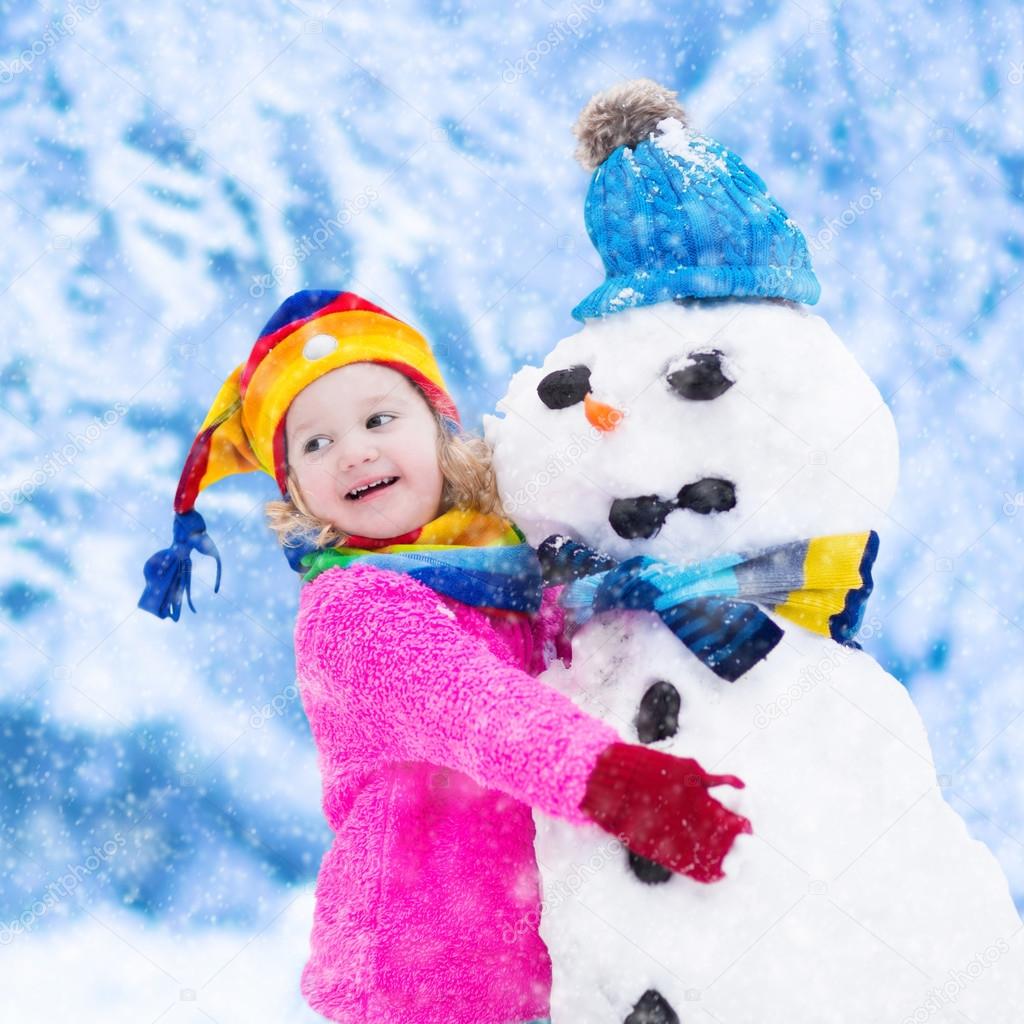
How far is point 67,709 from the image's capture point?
209cm

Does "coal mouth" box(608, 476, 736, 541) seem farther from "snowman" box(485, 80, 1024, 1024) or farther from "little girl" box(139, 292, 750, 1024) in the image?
"little girl" box(139, 292, 750, 1024)

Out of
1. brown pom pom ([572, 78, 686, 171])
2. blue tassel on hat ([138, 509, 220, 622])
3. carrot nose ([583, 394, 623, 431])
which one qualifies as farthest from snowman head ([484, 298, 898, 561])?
blue tassel on hat ([138, 509, 220, 622])

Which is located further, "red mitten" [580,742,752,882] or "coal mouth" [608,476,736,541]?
"coal mouth" [608,476,736,541]

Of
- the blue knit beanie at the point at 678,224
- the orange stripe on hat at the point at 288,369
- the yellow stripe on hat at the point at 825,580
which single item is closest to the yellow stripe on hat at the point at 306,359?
the orange stripe on hat at the point at 288,369

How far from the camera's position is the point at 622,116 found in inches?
45.0

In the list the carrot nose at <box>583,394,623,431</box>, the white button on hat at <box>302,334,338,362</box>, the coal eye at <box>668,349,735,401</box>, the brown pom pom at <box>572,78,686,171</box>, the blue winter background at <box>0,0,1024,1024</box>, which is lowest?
the blue winter background at <box>0,0,1024,1024</box>

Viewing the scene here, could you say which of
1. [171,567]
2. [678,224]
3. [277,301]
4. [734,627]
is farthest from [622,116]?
[277,301]

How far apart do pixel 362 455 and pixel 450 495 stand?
0.10 metres

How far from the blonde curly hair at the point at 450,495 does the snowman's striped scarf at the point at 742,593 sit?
0.60ft

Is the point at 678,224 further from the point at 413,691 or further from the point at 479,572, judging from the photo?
the point at 413,691

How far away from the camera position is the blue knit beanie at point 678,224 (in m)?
1.04

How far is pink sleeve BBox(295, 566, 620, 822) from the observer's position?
0.85 metres

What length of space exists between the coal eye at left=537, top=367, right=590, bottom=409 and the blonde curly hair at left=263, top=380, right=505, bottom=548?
120 millimetres

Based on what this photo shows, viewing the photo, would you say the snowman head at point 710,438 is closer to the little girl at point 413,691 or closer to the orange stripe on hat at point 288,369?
the little girl at point 413,691
